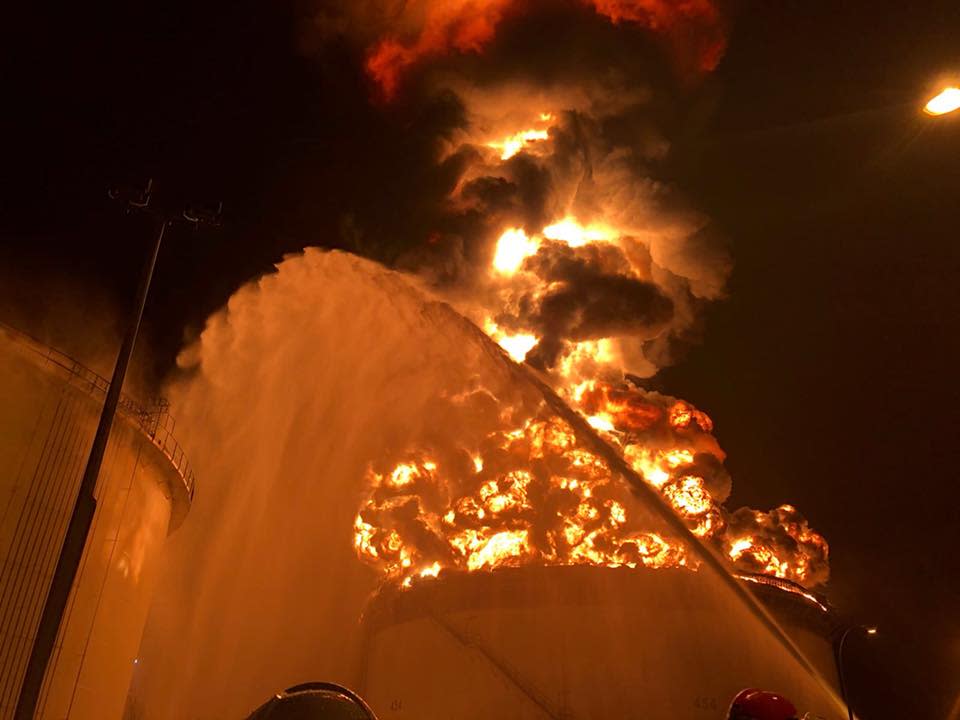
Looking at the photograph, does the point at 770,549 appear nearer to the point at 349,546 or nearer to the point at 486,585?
the point at 486,585

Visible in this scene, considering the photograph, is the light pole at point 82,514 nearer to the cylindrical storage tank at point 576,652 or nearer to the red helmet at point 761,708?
the red helmet at point 761,708

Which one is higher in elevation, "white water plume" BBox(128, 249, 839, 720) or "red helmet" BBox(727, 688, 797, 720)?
"white water plume" BBox(128, 249, 839, 720)

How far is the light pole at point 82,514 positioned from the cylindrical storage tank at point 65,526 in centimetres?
579

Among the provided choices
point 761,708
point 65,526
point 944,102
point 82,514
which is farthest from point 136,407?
point 944,102

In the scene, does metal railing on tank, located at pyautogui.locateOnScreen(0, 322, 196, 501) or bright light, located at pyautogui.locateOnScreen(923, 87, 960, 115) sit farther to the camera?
metal railing on tank, located at pyautogui.locateOnScreen(0, 322, 196, 501)

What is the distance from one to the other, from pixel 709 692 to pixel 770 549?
621 inches

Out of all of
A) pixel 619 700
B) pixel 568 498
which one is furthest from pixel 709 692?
pixel 568 498

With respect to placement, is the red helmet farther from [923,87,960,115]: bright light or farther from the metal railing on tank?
the metal railing on tank

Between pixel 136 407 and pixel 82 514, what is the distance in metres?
12.5

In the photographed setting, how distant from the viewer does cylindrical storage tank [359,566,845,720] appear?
36.1 m

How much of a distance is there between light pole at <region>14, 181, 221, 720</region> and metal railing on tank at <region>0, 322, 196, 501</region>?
21.4 ft

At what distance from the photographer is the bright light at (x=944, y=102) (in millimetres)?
7785

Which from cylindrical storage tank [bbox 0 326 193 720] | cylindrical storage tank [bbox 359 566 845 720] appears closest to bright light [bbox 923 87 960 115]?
cylindrical storage tank [bbox 0 326 193 720]

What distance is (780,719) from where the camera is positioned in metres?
8.24
